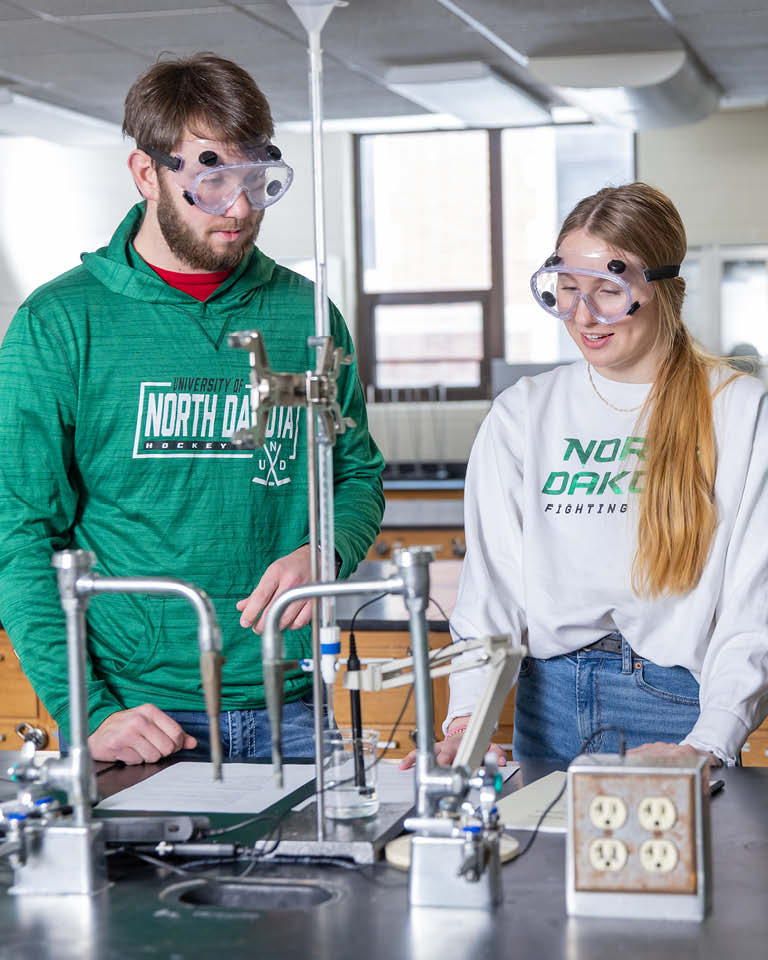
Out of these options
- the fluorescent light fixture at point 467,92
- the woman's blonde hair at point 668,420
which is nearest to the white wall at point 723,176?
the fluorescent light fixture at point 467,92

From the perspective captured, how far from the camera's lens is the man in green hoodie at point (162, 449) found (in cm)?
192

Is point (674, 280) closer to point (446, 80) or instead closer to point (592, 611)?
point (592, 611)

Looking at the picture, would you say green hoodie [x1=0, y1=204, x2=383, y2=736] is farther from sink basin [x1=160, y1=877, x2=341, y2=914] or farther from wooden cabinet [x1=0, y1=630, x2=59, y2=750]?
wooden cabinet [x1=0, y1=630, x2=59, y2=750]

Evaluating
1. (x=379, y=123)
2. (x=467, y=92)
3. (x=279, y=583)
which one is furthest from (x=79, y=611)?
(x=379, y=123)

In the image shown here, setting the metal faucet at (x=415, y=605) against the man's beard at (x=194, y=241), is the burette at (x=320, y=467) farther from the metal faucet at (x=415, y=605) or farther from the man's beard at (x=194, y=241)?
the man's beard at (x=194, y=241)

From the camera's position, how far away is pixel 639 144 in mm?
7543

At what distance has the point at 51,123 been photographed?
6.66m

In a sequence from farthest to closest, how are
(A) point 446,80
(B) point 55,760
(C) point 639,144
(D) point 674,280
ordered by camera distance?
(C) point 639,144
(A) point 446,80
(D) point 674,280
(B) point 55,760

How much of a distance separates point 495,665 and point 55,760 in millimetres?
471

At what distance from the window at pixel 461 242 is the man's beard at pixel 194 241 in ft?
19.5

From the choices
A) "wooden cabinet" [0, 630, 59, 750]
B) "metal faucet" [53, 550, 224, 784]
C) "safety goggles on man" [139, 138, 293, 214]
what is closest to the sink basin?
"metal faucet" [53, 550, 224, 784]

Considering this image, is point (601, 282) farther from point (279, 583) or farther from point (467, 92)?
point (467, 92)

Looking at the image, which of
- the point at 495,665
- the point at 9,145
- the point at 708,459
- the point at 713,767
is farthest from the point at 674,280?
the point at 9,145

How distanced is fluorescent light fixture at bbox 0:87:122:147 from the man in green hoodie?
4.35 m
